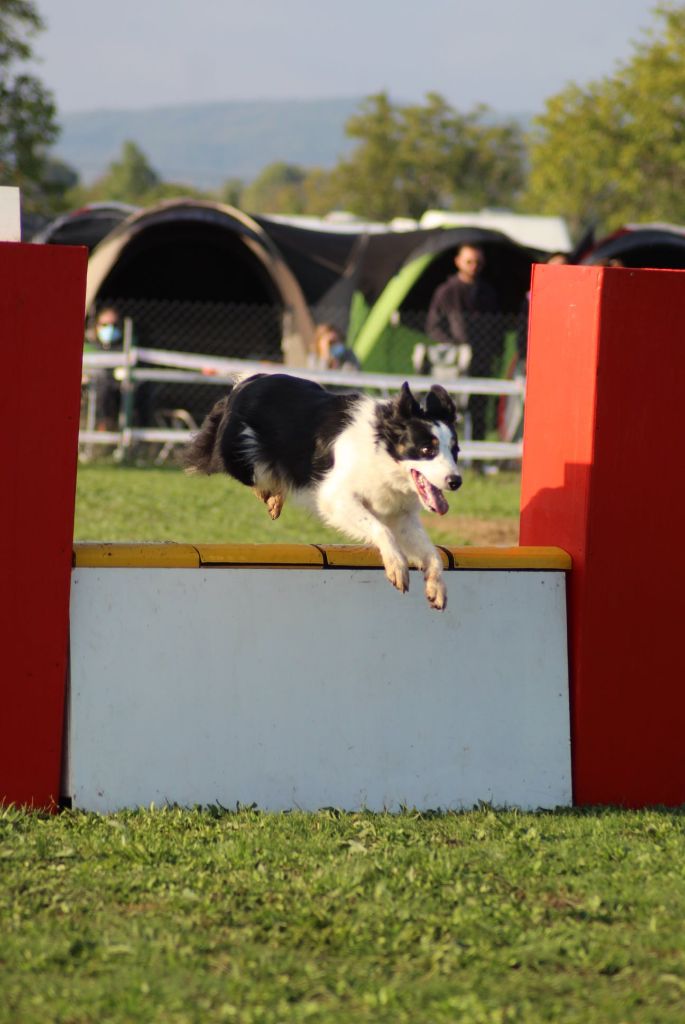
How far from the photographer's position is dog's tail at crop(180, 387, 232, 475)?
5.69 metres

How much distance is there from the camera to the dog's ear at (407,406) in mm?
4781

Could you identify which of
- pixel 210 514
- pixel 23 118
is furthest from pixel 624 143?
pixel 210 514

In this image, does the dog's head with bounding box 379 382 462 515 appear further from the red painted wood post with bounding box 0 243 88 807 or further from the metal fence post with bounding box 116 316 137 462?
the metal fence post with bounding box 116 316 137 462

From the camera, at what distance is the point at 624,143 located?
4522 cm

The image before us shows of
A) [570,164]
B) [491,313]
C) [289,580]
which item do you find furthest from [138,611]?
[570,164]

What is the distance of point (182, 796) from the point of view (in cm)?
450

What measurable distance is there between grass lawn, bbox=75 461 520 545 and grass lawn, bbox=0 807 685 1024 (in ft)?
14.8

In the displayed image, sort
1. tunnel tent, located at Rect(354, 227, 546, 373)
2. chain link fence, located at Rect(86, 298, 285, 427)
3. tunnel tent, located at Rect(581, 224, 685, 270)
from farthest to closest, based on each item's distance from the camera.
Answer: chain link fence, located at Rect(86, 298, 285, 427)
tunnel tent, located at Rect(581, 224, 685, 270)
tunnel tent, located at Rect(354, 227, 546, 373)

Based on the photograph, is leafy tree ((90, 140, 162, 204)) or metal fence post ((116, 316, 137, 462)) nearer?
metal fence post ((116, 316, 137, 462))

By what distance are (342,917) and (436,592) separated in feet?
4.70

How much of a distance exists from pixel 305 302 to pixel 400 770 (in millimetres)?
13596

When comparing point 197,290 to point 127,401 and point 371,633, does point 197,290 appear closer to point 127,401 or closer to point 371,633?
point 127,401

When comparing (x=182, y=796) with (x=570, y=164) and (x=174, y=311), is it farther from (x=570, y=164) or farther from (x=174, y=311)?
(x=570, y=164)

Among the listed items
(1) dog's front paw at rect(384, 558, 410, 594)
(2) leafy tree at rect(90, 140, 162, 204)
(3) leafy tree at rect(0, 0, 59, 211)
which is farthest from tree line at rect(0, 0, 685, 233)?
(2) leafy tree at rect(90, 140, 162, 204)
